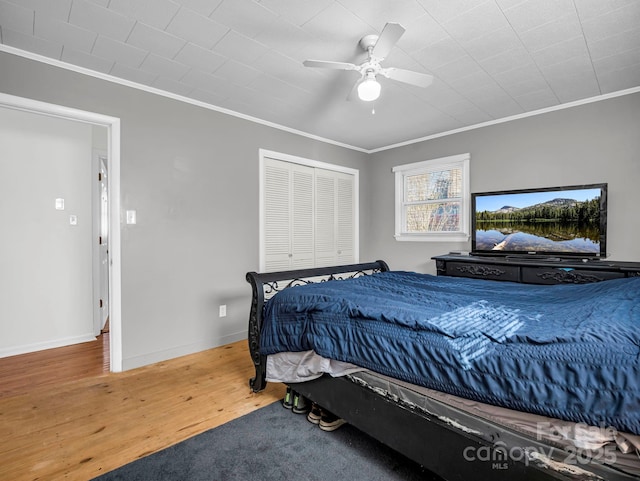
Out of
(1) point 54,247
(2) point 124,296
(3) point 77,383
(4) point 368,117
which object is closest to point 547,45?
(4) point 368,117

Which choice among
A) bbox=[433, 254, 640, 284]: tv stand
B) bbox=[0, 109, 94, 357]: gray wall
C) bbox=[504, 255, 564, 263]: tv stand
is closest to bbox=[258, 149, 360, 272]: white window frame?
bbox=[433, 254, 640, 284]: tv stand

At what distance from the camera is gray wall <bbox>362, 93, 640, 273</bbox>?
2977 mm

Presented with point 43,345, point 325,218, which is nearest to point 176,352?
point 43,345

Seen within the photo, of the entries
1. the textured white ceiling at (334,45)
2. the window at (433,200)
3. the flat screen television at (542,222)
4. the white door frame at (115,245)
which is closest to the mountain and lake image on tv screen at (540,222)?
the flat screen television at (542,222)

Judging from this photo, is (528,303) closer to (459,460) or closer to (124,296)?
(459,460)

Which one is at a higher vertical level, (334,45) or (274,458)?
(334,45)

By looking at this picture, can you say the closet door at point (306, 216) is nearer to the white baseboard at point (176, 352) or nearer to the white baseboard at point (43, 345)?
the white baseboard at point (176, 352)

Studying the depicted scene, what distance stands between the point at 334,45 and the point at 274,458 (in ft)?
8.49

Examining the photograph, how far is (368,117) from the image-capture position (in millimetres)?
3633

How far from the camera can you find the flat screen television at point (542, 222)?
10.2ft

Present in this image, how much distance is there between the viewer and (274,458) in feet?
5.53

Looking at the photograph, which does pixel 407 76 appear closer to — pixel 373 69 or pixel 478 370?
pixel 373 69

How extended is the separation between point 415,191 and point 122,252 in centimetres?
364

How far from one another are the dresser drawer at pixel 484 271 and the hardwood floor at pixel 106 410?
2.30 metres
